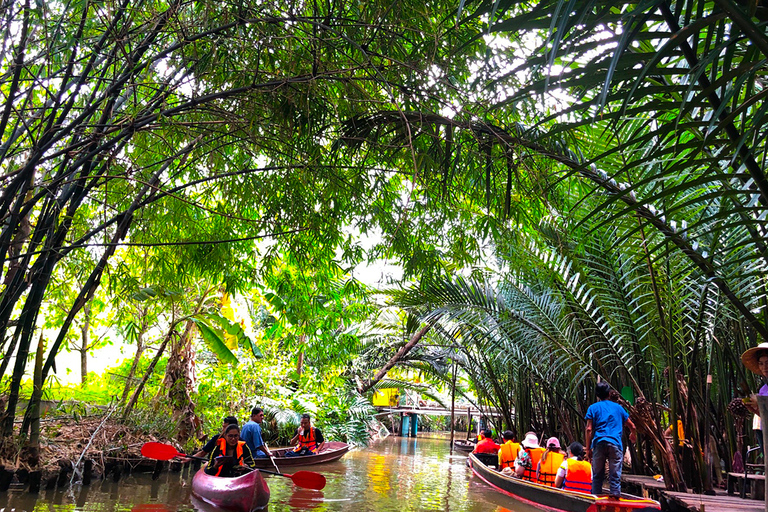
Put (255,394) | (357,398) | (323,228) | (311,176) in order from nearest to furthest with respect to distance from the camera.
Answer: (311,176), (323,228), (255,394), (357,398)

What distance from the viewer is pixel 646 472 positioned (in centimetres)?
885

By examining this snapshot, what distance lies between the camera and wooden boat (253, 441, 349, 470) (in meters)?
11.0

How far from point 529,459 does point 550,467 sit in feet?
3.44

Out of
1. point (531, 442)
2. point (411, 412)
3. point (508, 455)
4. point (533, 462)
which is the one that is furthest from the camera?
point (411, 412)

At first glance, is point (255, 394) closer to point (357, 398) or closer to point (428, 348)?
point (357, 398)

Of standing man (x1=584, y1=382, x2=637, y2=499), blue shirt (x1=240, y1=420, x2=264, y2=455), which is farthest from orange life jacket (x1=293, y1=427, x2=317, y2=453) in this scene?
standing man (x1=584, y1=382, x2=637, y2=499)

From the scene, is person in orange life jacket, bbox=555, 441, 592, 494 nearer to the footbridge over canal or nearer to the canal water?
the canal water

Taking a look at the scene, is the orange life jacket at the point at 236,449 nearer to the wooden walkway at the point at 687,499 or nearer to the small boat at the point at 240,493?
the small boat at the point at 240,493

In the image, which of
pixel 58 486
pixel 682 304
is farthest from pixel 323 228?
pixel 58 486

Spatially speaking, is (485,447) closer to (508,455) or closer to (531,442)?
(508,455)

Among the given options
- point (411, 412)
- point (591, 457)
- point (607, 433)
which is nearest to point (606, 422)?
point (607, 433)

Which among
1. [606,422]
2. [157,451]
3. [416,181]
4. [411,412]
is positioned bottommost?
[157,451]

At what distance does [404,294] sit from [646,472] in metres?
4.28

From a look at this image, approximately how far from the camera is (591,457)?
7.18m
